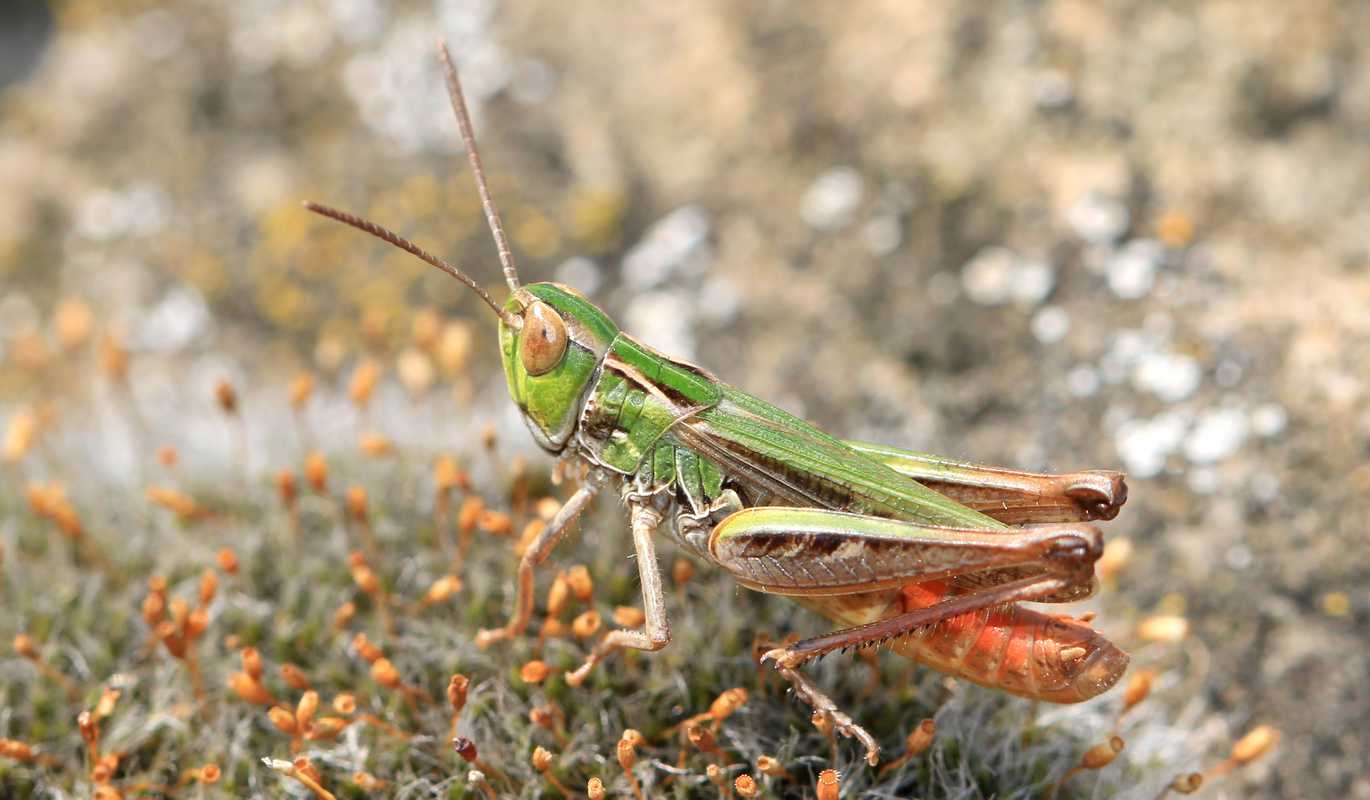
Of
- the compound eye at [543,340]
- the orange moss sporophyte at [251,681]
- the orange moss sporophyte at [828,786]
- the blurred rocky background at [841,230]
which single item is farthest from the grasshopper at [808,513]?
the blurred rocky background at [841,230]

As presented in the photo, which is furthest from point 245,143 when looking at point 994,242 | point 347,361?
point 994,242

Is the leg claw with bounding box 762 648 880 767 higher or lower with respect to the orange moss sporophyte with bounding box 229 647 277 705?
higher

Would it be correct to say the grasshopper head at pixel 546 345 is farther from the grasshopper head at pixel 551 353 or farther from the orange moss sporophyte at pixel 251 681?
the orange moss sporophyte at pixel 251 681

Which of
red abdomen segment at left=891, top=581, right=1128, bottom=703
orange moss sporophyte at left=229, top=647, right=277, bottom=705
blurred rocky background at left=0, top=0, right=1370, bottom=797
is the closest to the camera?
red abdomen segment at left=891, top=581, right=1128, bottom=703

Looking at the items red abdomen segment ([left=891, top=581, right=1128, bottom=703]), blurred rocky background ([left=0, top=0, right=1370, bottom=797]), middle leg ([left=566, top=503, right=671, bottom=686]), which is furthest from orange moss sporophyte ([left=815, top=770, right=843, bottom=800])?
blurred rocky background ([left=0, top=0, right=1370, bottom=797])

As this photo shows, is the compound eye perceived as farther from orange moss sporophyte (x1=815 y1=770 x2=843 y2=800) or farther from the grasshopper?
orange moss sporophyte (x1=815 y1=770 x2=843 y2=800)

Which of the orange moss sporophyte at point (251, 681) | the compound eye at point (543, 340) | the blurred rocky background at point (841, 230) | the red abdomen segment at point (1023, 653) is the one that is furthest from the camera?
the blurred rocky background at point (841, 230)

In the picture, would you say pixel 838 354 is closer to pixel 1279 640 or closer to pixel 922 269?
pixel 922 269
